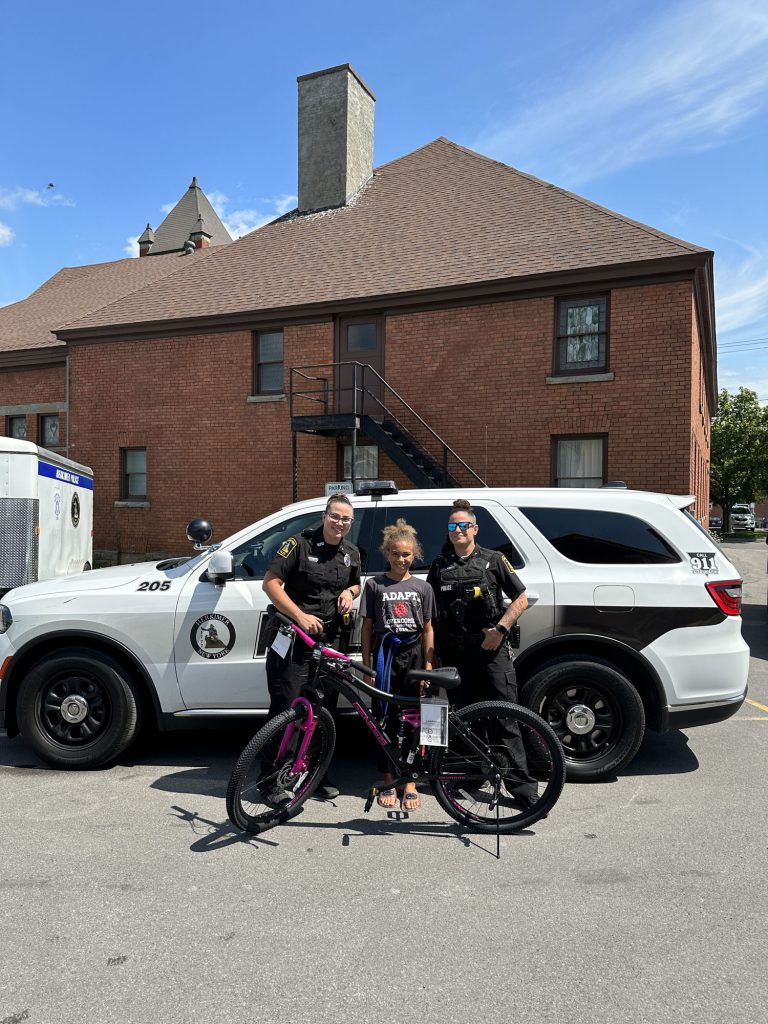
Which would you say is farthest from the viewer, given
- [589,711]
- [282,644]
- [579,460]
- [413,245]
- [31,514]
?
[413,245]

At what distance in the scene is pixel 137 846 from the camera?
3.73 m

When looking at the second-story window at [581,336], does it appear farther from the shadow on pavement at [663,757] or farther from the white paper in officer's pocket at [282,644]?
the white paper in officer's pocket at [282,644]

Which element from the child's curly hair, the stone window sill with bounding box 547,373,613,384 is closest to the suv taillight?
the child's curly hair

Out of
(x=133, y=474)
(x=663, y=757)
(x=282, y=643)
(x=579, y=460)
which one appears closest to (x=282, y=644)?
(x=282, y=643)

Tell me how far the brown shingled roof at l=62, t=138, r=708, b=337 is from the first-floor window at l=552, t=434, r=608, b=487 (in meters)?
3.11

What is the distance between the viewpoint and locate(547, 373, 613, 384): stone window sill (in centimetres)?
1315

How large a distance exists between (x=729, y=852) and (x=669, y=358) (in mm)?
10602

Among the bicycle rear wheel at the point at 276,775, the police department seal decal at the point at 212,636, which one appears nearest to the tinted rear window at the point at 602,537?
the bicycle rear wheel at the point at 276,775

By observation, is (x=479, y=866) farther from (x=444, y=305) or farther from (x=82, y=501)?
(x=444, y=305)

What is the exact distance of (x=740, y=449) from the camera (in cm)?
5012

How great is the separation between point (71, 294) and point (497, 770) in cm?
2336

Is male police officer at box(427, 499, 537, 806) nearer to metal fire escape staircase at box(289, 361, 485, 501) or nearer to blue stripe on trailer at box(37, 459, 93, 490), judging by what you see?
blue stripe on trailer at box(37, 459, 93, 490)

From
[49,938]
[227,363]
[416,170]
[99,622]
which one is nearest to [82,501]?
[227,363]

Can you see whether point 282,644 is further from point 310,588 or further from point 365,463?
point 365,463
